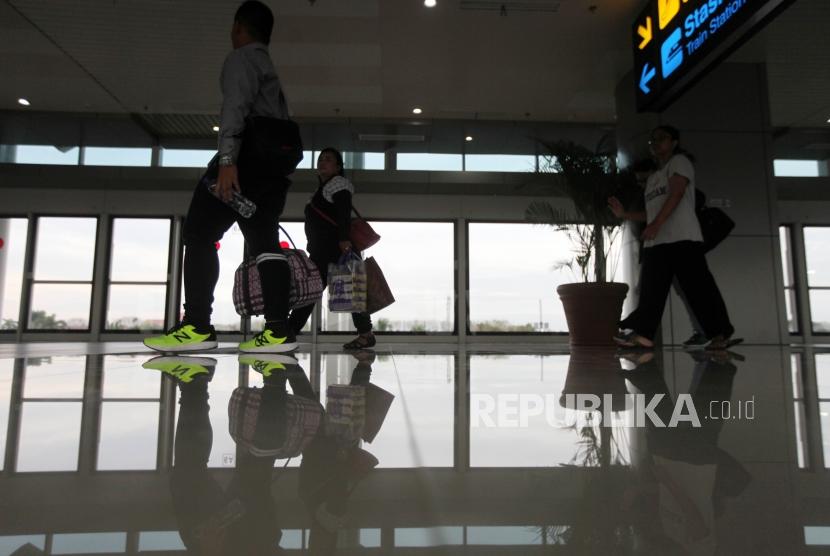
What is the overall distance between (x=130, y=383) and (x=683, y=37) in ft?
13.0

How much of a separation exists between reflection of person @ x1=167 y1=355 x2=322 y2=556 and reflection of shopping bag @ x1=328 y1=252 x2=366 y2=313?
7.74 ft

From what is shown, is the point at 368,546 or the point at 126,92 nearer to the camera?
the point at 368,546

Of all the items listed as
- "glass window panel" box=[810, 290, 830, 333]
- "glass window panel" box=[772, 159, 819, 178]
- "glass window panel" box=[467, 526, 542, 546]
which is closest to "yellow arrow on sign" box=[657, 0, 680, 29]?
"glass window panel" box=[467, 526, 542, 546]

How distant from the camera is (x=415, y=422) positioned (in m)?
0.78

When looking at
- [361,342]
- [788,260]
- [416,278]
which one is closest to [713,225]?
[361,342]

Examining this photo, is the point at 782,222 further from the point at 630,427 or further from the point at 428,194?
the point at 630,427

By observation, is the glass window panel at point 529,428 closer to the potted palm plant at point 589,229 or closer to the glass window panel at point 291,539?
the glass window panel at point 291,539

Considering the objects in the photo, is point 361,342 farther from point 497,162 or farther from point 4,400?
point 497,162

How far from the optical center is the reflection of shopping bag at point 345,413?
647mm

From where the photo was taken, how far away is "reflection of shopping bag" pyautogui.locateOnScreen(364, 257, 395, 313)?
→ 327 centimetres

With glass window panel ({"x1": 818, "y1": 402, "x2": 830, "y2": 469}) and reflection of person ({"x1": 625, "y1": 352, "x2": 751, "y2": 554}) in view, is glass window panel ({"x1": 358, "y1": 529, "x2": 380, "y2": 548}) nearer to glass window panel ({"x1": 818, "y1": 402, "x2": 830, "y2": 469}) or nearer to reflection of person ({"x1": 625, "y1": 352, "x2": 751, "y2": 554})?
reflection of person ({"x1": 625, "y1": 352, "x2": 751, "y2": 554})

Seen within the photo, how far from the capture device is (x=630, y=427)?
71cm

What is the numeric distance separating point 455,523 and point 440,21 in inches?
236

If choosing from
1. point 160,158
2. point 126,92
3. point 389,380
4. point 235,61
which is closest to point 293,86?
point 126,92
